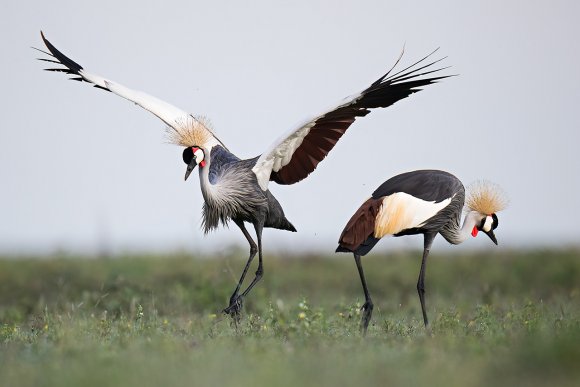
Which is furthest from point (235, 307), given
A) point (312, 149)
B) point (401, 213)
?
point (401, 213)

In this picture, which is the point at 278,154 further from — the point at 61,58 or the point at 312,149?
A: the point at 61,58

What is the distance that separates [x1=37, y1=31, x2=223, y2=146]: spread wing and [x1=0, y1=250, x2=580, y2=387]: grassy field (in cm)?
131

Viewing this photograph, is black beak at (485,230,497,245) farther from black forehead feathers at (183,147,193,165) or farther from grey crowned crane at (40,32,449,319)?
black forehead feathers at (183,147,193,165)

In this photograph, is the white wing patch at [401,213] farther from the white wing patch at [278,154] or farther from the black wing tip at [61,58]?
the black wing tip at [61,58]

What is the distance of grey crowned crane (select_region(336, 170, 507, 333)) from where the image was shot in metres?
7.74

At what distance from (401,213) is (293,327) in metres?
1.54

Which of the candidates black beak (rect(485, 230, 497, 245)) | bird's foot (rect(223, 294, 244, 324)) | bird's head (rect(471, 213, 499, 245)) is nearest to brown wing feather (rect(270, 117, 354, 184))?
bird's foot (rect(223, 294, 244, 324))

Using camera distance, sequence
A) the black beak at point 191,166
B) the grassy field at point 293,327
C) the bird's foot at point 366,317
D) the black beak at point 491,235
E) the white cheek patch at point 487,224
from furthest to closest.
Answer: the black beak at point 491,235 → the white cheek patch at point 487,224 → the black beak at point 191,166 → the bird's foot at point 366,317 → the grassy field at point 293,327

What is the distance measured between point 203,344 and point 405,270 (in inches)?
312

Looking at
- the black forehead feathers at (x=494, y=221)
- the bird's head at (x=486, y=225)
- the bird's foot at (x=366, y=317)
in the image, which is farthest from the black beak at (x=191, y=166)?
the black forehead feathers at (x=494, y=221)

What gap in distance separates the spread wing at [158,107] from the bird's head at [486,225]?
262 centimetres

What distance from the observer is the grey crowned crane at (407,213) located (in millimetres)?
7742

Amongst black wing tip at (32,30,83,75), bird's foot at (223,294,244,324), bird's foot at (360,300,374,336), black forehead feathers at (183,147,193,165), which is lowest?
bird's foot at (223,294,244,324)

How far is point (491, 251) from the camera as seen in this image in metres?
15.0
